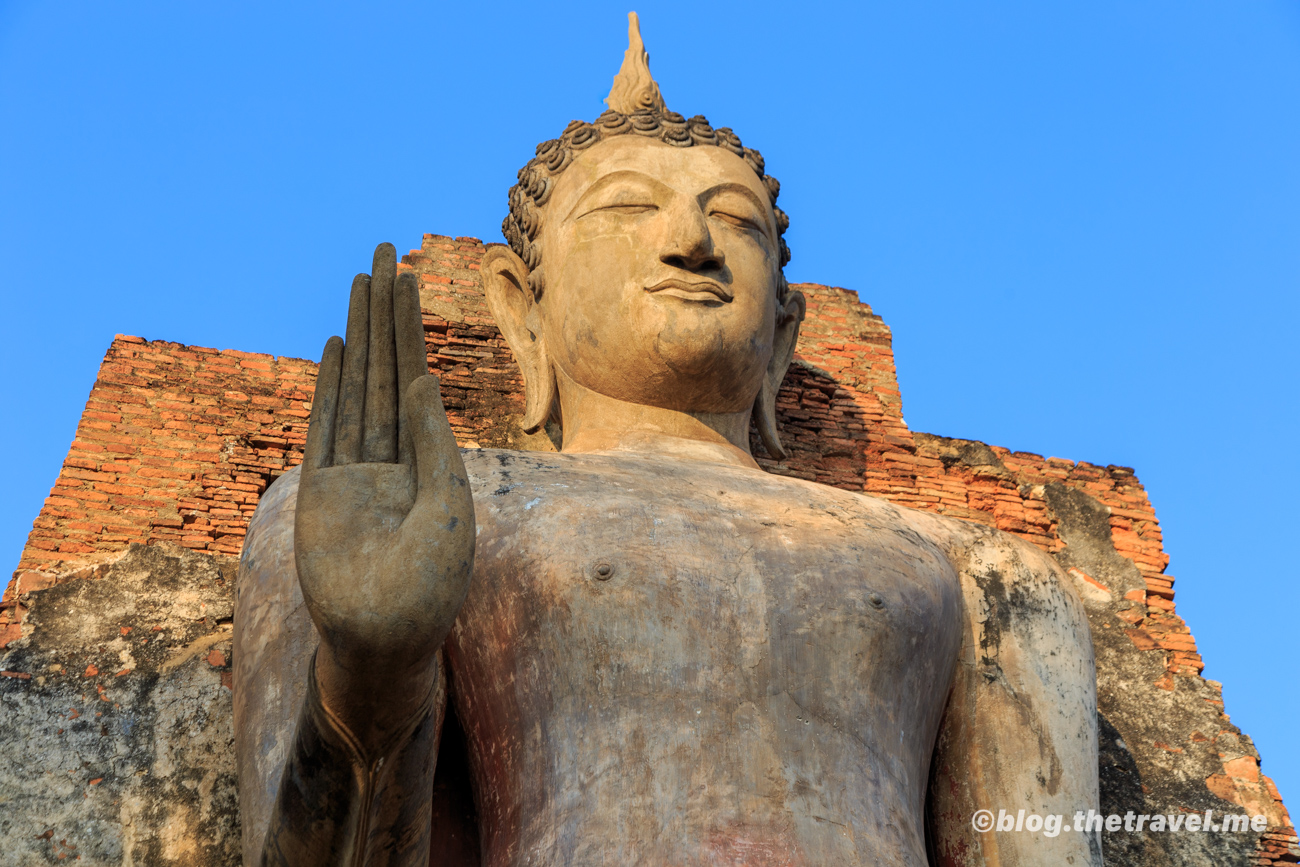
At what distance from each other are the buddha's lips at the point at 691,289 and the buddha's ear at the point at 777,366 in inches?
23.3

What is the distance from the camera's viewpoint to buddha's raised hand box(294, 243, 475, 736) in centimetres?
326

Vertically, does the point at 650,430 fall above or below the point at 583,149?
below

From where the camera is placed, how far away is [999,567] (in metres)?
5.19

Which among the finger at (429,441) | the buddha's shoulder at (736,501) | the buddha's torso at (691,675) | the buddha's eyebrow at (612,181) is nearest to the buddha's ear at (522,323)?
the buddha's eyebrow at (612,181)

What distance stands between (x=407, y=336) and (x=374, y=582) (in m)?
0.77

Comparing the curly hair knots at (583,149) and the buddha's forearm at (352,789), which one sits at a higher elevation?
the curly hair knots at (583,149)

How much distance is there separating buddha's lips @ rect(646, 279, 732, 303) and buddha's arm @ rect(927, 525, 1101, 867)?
1.15m

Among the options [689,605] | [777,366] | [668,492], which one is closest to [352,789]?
[689,605]

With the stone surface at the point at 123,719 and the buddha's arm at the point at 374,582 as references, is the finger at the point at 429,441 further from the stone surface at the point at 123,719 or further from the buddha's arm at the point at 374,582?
the stone surface at the point at 123,719

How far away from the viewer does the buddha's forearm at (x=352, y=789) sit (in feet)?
11.6

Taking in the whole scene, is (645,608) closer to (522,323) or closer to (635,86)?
(522,323)

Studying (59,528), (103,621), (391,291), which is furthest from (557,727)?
(59,528)

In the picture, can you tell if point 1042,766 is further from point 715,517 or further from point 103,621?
point 103,621

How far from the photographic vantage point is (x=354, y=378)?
3.79 metres
